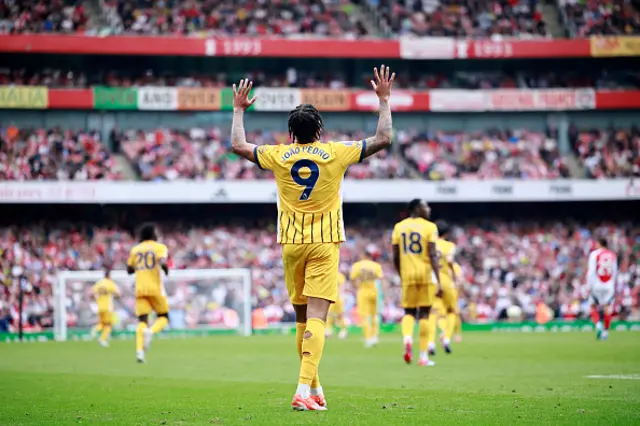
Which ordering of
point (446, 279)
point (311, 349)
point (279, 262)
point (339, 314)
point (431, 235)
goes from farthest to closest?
point (279, 262) → point (339, 314) → point (446, 279) → point (431, 235) → point (311, 349)

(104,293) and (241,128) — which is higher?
(241,128)

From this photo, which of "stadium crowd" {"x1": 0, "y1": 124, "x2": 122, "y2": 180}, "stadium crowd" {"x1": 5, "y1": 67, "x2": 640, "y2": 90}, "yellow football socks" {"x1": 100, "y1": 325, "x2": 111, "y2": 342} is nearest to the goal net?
"yellow football socks" {"x1": 100, "y1": 325, "x2": 111, "y2": 342}

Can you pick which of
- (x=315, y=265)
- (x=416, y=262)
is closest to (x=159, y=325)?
(x=416, y=262)

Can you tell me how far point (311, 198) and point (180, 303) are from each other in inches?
1021

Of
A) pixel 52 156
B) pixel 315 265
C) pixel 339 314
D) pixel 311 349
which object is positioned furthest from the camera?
pixel 52 156

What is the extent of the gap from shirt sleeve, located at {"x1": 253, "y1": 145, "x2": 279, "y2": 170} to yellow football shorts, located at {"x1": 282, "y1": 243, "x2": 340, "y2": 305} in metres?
0.71

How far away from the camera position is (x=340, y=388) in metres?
12.2

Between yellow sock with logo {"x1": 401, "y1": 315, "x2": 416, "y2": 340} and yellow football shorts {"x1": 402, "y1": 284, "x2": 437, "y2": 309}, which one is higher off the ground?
yellow football shorts {"x1": 402, "y1": 284, "x2": 437, "y2": 309}

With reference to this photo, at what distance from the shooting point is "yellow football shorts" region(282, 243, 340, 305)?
906cm

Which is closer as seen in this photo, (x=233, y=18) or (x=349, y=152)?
(x=349, y=152)

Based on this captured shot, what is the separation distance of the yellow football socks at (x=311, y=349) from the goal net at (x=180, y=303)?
2446 centimetres

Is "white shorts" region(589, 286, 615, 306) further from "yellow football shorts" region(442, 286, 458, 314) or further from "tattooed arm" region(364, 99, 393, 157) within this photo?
"tattooed arm" region(364, 99, 393, 157)

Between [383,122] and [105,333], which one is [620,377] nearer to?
[383,122]

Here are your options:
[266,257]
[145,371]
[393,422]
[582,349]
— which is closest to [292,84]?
[266,257]
